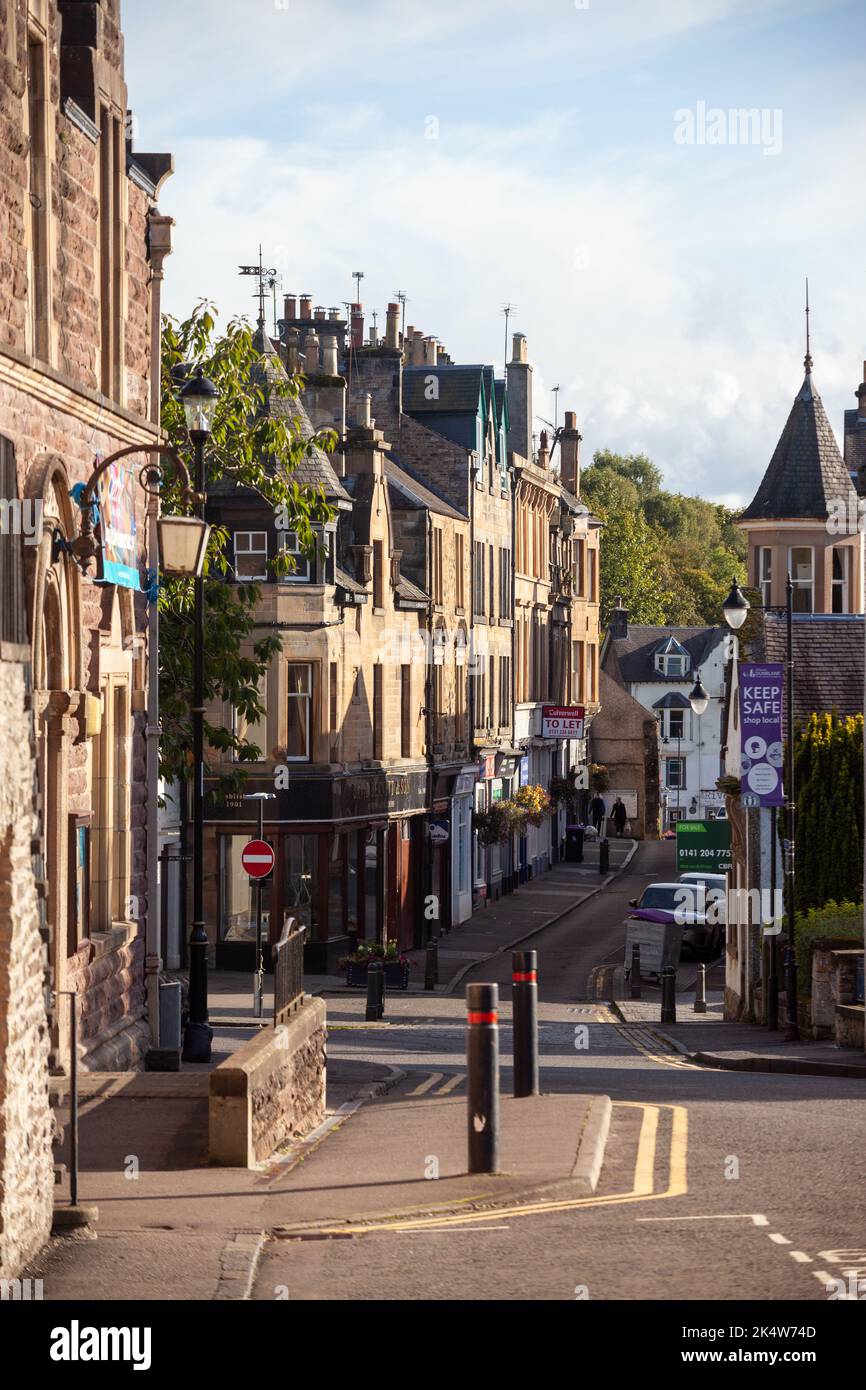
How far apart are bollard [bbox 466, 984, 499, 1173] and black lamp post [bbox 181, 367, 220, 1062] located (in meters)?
8.34

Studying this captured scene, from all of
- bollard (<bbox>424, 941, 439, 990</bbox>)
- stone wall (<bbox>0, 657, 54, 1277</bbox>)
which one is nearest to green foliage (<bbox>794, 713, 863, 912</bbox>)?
bollard (<bbox>424, 941, 439, 990</bbox>)

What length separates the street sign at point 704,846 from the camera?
37.8m

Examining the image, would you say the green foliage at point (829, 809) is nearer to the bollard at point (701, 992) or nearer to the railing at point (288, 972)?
the bollard at point (701, 992)

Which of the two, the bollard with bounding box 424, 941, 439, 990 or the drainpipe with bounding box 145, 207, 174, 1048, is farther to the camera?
the bollard with bounding box 424, 941, 439, 990

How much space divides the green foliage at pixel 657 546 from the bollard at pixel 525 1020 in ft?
272

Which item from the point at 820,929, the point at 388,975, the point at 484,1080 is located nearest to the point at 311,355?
the point at 388,975

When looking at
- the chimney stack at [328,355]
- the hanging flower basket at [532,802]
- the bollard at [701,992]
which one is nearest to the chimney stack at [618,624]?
the hanging flower basket at [532,802]

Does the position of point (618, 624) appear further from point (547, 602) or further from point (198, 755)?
point (198, 755)

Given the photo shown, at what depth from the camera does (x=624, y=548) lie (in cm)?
11700

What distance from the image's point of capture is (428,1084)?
21531 mm

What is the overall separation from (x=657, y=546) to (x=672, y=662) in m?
39.3

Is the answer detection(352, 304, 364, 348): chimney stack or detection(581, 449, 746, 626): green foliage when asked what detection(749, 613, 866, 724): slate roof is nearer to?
detection(352, 304, 364, 348): chimney stack

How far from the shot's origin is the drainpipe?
20.7 m
